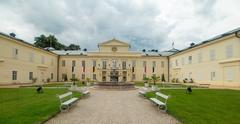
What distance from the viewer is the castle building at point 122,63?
26312 mm

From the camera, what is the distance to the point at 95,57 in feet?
164

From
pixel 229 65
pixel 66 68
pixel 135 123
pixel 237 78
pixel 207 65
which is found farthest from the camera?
pixel 66 68

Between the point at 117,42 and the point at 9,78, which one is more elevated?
the point at 117,42

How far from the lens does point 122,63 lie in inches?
1977

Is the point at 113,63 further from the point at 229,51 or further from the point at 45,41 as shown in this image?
the point at 229,51

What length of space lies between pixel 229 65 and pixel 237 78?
7.04ft

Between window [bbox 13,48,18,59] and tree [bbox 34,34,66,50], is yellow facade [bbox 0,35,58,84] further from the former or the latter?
tree [bbox 34,34,66,50]

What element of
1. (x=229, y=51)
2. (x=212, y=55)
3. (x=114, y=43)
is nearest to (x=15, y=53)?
(x=114, y=43)

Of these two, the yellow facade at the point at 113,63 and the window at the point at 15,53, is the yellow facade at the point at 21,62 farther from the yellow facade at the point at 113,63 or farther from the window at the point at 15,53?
the yellow facade at the point at 113,63

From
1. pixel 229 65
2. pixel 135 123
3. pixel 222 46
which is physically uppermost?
pixel 222 46

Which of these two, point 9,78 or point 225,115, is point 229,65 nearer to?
point 225,115

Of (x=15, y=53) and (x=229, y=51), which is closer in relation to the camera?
(x=229, y=51)

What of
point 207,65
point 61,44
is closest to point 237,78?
point 207,65

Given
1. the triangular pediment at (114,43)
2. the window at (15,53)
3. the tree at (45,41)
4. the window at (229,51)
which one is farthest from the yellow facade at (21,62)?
the window at (229,51)
